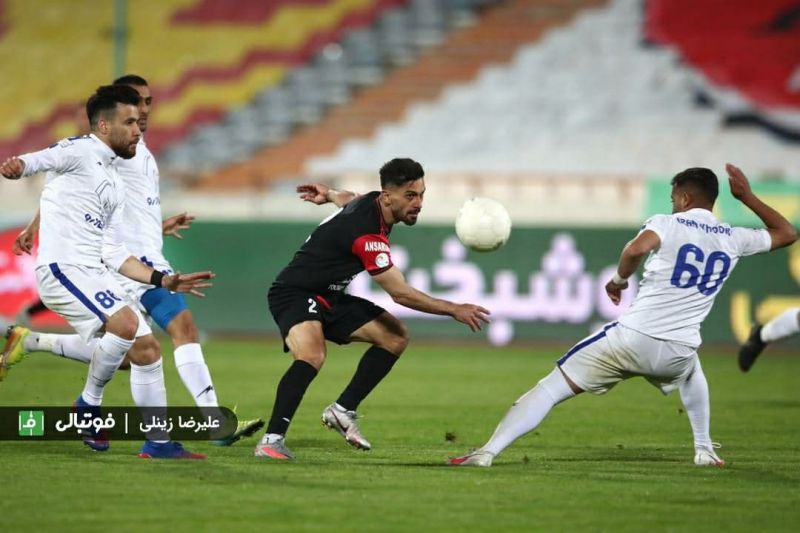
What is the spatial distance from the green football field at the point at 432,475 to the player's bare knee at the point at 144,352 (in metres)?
0.62

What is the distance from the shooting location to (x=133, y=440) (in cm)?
945

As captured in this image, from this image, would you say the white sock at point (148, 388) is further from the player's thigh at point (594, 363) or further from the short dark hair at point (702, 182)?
the short dark hair at point (702, 182)

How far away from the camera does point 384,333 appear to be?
930cm

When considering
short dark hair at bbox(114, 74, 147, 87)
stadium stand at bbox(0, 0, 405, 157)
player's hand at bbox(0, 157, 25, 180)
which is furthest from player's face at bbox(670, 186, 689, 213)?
stadium stand at bbox(0, 0, 405, 157)

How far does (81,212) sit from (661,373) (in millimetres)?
3790

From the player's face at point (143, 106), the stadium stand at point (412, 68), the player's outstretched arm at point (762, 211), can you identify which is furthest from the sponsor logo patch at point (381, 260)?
the stadium stand at point (412, 68)

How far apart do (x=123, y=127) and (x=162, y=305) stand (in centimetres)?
145

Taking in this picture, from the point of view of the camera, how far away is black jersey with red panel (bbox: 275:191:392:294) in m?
8.80

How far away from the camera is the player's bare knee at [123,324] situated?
27.6 ft

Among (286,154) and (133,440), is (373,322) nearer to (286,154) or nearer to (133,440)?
(133,440)

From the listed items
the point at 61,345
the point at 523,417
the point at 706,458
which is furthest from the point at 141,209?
the point at 706,458

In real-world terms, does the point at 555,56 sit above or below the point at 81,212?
above

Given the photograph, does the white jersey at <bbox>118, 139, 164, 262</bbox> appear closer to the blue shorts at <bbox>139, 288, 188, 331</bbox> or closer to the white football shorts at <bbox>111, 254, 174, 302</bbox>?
the white football shorts at <bbox>111, 254, 174, 302</bbox>

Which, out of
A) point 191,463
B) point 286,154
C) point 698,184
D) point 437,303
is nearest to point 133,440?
point 191,463
